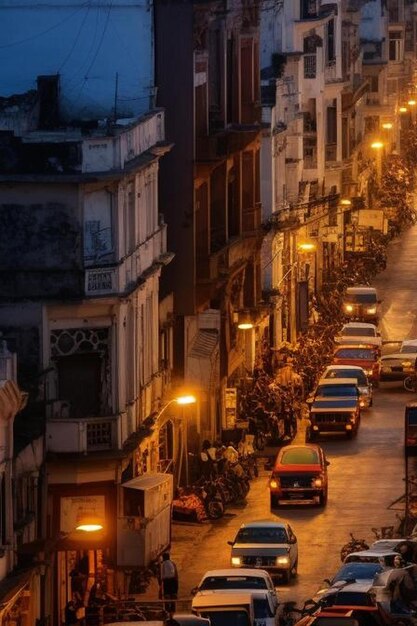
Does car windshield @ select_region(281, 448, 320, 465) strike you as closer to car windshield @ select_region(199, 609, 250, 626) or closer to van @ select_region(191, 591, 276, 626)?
van @ select_region(191, 591, 276, 626)

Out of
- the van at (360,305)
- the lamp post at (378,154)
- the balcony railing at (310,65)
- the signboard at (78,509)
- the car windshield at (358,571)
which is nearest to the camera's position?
the car windshield at (358,571)

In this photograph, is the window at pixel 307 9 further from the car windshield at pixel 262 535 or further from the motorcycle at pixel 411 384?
the car windshield at pixel 262 535

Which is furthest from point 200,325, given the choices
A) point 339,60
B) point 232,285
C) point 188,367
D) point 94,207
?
point 339,60

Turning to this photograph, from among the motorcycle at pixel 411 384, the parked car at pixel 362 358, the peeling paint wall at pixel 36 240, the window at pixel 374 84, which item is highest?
the peeling paint wall at pixel 36 240

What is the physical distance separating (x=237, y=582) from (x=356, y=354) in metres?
40.4

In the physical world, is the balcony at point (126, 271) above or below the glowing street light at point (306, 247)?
above

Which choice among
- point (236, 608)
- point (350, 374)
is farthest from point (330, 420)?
point (236, 608)

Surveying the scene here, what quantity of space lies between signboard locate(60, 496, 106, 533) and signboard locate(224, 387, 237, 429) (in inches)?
794

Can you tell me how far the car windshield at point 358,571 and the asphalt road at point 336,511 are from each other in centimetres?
260

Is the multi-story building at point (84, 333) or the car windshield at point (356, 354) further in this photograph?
the car windshield at point (356, 354)

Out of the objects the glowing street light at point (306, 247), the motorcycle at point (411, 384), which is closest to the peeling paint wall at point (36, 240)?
the motorcycle at point (411, 384)

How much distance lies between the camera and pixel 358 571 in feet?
208

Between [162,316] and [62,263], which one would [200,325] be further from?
[62,263]

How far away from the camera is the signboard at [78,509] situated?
67688mm
